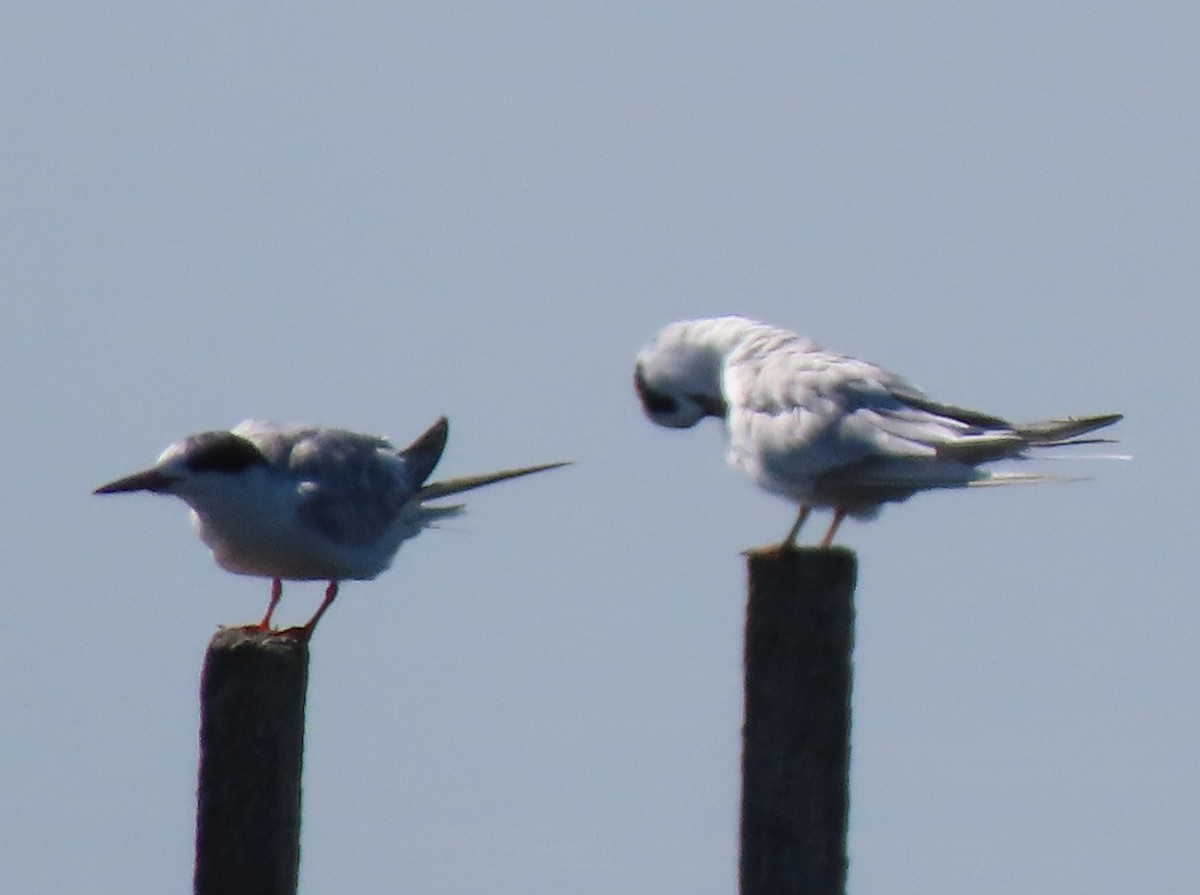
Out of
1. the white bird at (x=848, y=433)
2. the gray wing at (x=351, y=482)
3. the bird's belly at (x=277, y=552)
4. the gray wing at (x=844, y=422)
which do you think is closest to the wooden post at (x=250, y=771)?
the white bird at (x=848, y=433)

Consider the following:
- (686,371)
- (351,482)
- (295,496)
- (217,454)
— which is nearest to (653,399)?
(686,371)

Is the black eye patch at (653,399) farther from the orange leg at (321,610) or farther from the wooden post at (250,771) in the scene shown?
the wooden post at (250,771)

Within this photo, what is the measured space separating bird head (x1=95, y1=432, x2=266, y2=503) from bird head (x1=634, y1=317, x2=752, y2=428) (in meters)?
1.50

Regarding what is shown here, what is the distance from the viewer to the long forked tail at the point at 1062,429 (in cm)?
761

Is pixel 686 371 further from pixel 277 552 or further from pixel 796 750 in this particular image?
pixel 796 750

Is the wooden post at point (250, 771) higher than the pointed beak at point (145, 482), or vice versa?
the pointed beak at point (145, 482)

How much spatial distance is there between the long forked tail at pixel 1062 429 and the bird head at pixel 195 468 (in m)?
2.67

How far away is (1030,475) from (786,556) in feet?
5.06

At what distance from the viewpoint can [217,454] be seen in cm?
876

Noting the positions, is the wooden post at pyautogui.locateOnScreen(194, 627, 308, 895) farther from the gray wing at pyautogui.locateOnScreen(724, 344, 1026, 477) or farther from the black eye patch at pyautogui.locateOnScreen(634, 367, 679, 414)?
the black eye patch at pyautogui.locateOnScreen(634, 367, 679, 414)

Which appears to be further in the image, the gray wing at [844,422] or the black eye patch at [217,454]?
the black eye patch at [217,454]

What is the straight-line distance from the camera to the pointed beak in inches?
338

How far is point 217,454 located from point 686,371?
1.68 meters

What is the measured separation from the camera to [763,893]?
6242mm
